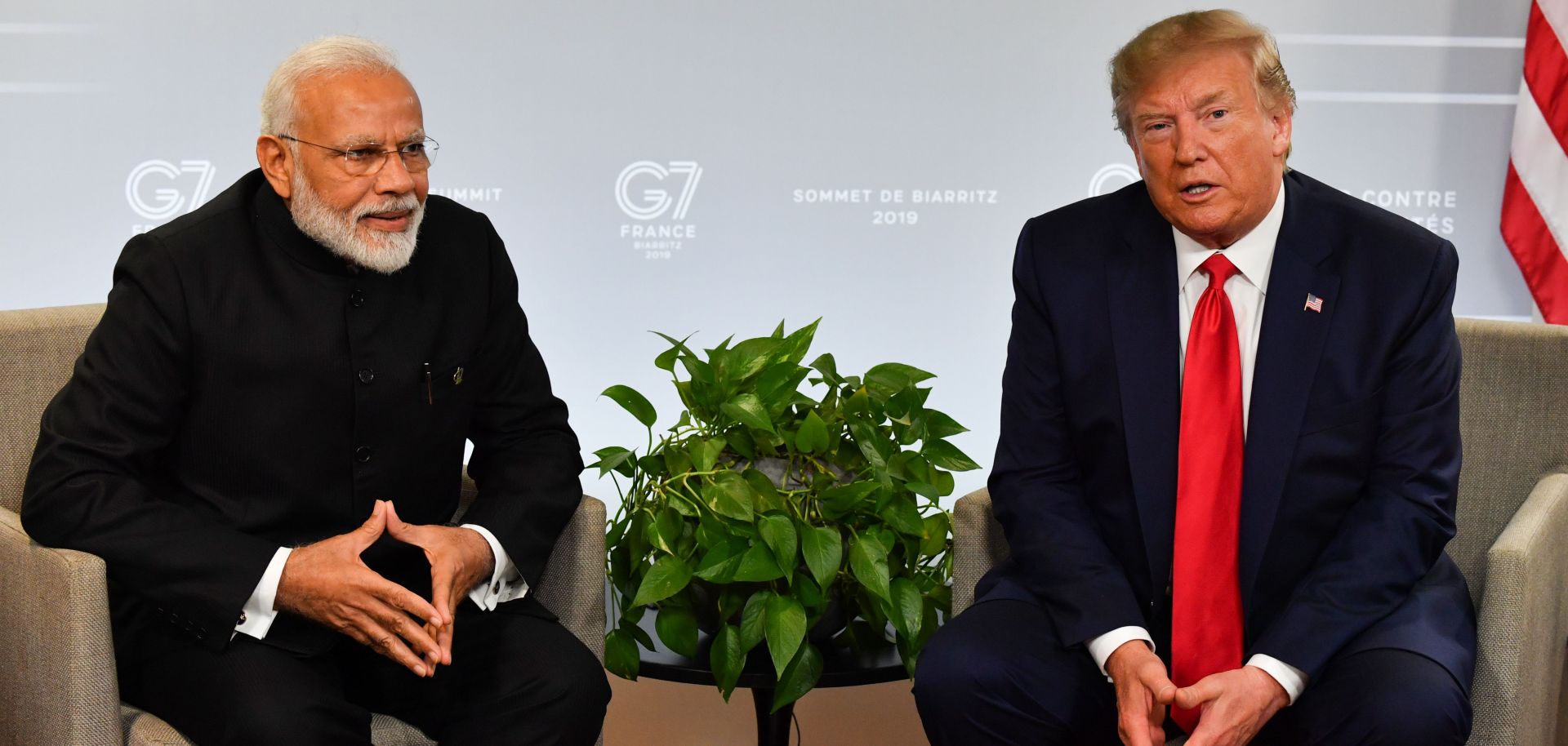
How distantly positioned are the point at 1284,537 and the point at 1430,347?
339 millimetres

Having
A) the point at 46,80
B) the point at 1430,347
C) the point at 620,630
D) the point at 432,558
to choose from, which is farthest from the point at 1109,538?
the point at 46,80

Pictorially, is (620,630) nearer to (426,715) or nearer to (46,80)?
(426,715)

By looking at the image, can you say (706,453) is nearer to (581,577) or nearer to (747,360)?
(747,360)

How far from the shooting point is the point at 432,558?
6.81ft

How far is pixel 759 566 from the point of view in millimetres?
2240

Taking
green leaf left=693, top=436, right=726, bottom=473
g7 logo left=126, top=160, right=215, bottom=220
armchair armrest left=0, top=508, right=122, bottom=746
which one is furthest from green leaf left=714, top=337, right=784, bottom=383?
g7 logo left=126, top=160, right=215, bottom=220

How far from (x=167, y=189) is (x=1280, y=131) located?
259cm

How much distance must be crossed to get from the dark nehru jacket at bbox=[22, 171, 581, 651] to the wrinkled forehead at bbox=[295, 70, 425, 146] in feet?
0.59

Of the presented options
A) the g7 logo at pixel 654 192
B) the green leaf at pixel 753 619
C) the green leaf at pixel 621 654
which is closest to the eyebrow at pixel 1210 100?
the green leaf at pixel 753 619

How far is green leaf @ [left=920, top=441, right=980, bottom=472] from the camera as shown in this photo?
240 cm

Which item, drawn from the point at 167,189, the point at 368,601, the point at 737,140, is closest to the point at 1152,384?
the point at 368,601

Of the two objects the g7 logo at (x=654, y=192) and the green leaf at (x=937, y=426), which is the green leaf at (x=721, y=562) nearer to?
the green leaf at (x=937, y=426)

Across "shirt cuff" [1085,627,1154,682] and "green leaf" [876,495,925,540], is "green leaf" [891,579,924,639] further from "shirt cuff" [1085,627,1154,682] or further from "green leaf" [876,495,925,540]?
"shirt cuff" [1085,627,1154,682]

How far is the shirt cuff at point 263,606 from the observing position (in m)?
2.00
